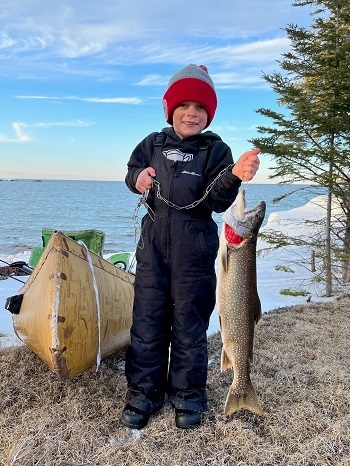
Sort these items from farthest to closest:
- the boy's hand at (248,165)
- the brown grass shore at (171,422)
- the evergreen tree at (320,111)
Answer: the evergreen tree at (320,111) → the brown grass shore at (171,422) → the boy's hand at (248,165)

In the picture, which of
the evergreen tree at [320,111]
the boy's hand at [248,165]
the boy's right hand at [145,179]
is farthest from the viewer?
the evergreen tree at [320,111]

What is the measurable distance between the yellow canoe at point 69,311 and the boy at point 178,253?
406 millimetres

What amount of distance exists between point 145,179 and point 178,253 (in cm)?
61

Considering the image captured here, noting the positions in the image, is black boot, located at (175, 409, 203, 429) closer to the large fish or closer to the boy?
the boy

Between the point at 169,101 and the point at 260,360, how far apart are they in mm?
2796

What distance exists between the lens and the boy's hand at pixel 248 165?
2.61 metres

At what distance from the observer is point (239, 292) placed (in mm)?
2852

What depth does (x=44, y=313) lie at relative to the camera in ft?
10.7

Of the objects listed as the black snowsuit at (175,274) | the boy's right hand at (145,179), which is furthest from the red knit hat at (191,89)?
the boy's right hand at (145,179)

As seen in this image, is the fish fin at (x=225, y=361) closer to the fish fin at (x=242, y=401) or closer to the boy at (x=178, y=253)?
the fish fin at (x=242, y=401)

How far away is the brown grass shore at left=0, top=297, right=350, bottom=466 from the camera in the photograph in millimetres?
2834

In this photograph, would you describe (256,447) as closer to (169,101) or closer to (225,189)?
(225,189)

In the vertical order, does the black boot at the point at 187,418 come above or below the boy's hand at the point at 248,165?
below

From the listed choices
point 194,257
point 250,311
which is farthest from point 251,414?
point 194,257
